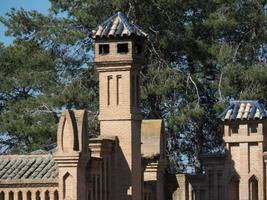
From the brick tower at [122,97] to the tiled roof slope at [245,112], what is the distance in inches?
88.9

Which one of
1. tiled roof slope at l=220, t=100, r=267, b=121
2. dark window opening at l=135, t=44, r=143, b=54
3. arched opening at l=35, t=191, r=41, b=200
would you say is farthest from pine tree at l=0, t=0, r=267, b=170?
arched opening at l=35, t=191, r=41, b=200

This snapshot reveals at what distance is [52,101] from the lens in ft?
112

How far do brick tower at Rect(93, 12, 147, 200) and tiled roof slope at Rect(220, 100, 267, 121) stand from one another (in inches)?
88.9

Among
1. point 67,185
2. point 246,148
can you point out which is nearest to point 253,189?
point 246,148

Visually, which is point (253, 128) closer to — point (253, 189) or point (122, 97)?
point (253, 189)

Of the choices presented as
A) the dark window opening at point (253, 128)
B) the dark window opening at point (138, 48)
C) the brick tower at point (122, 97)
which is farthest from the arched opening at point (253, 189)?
the dark window opening at point (138, 48)

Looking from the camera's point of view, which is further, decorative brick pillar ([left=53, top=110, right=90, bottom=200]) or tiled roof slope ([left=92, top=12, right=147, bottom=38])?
tiled roof slope ([left=92, top=12, right=147, bottom=38])

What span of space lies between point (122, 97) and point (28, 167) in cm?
236

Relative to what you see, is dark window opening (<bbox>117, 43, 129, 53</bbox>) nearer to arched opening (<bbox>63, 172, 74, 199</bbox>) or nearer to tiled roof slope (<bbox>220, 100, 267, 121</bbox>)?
tiled roof slope (<bbox>220, 100, 267, 121</bbox>)

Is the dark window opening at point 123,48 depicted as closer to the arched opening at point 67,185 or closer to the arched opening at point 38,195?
the arched opening at point 67,185

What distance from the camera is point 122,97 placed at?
19.6 metres

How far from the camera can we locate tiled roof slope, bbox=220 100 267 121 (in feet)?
68.6

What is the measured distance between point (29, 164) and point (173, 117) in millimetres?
14612

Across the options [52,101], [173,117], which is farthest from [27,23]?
[173,117]
